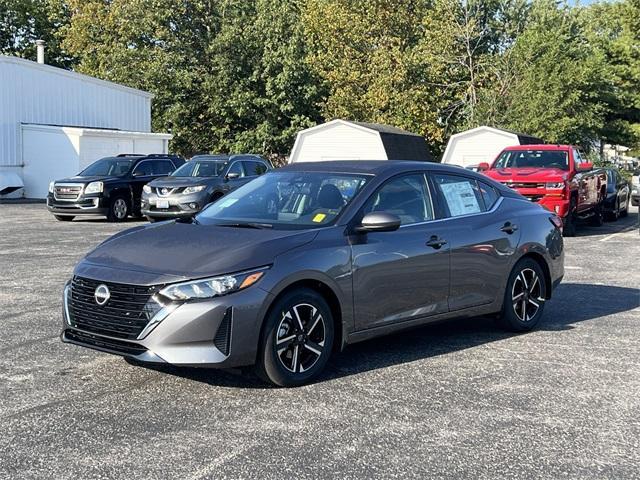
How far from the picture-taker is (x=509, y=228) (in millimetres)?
7219

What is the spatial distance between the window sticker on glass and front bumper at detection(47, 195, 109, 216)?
557 inches

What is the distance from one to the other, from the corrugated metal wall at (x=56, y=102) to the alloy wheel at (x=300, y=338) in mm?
26000

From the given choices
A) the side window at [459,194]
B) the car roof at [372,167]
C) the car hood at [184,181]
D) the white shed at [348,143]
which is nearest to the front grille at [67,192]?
the car hood at [184,181]

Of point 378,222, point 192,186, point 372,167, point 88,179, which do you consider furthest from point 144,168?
point 378,222

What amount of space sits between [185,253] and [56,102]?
28.0 meters

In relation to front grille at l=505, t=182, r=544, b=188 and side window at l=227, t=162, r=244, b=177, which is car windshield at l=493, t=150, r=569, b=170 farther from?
side window at l=227, t=162, r=244, b=177

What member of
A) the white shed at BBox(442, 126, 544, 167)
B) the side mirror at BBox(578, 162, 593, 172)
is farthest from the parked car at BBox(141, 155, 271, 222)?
the white shed at BBox(442, 126, 544, 167)

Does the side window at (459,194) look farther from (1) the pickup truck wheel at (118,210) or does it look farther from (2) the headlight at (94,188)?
(1) the pickup truck wheel at (118,210)

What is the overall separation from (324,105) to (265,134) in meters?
4.56

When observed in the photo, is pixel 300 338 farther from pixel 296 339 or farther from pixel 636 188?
pixel 636 188

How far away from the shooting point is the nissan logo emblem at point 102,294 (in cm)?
524

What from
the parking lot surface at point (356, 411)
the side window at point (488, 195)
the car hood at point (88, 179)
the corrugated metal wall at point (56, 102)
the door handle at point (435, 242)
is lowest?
the parking lot surface at point (356, 411)

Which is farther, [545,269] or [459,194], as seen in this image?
[545,269]

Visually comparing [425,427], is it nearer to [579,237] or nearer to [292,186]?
[292,186]
